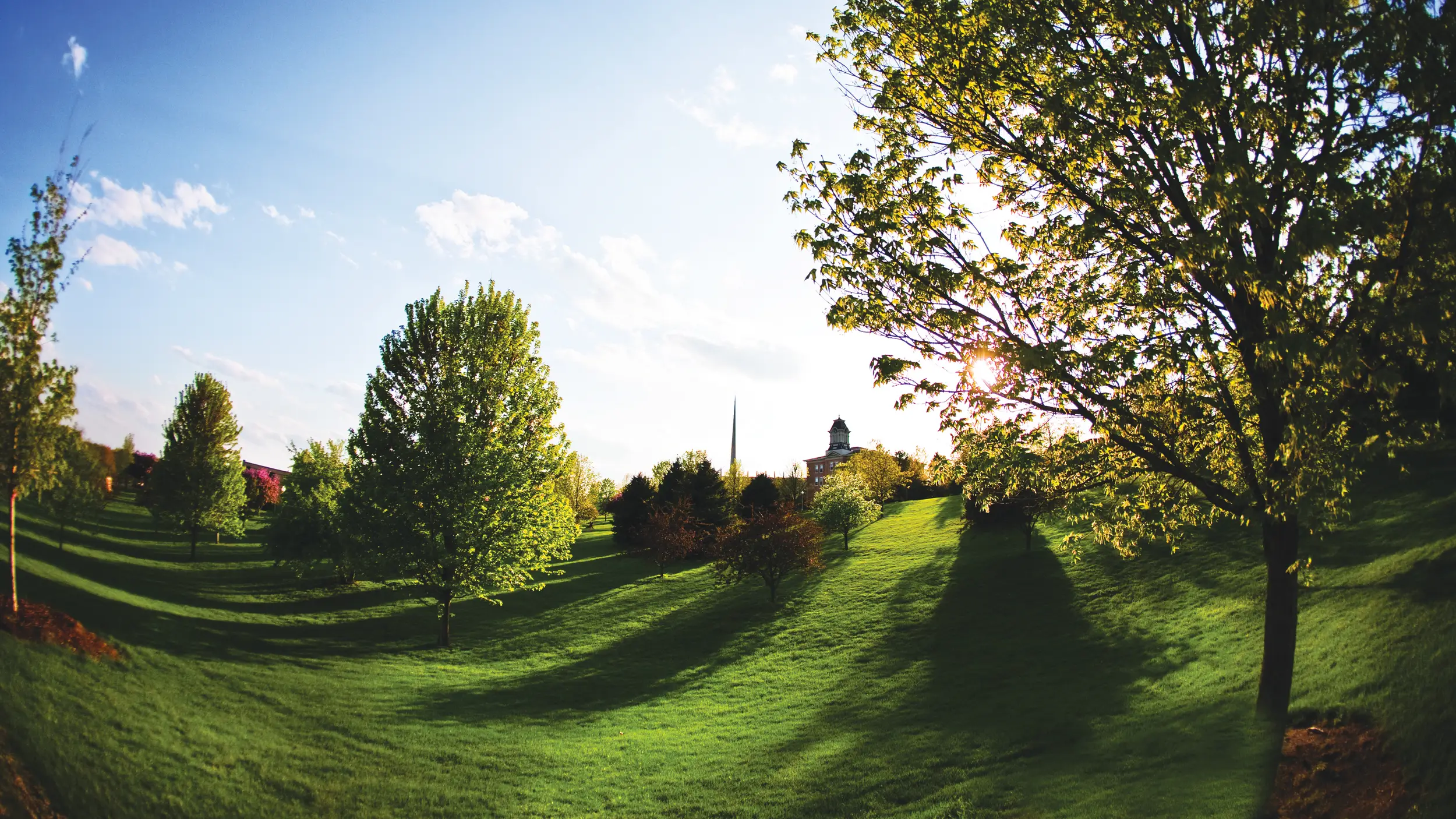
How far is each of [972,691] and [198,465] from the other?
50.0m

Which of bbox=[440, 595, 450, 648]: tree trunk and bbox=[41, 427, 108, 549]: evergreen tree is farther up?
bbox=[41, 427, 108, 549]: evergreen tree

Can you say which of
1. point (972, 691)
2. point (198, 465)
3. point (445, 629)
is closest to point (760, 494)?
point (445, 629)

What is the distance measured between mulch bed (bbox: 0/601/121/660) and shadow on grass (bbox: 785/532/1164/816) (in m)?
18.6

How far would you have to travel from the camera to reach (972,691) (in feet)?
63.0

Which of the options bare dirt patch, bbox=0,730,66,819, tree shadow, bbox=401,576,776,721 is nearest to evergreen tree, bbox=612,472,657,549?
tree shadow, bbox=401,576,776,721

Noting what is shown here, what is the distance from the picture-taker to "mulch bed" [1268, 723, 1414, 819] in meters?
9.19

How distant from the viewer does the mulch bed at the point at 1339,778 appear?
919cm

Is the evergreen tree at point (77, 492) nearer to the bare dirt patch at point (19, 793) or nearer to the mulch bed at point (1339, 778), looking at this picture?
the bare dirt patch at point (19, 793)

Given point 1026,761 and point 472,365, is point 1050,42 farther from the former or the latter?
point 472,365

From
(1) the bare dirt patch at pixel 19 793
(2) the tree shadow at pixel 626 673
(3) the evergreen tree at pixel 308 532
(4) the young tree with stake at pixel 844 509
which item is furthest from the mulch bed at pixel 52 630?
(4) the young tree with stake at pixel 844 509

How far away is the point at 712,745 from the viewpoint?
16.6 metres

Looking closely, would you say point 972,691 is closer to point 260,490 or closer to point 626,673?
point 626,673

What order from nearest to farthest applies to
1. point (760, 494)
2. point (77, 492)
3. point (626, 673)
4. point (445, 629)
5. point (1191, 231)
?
1. point (1191, 231)
2. point (626, 673)
3. point (445, 629)
4. point (77, 492)
5. point (760, 494)

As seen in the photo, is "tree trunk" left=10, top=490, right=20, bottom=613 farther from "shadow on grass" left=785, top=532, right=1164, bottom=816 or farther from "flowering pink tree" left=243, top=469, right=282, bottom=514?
"flowering pink tree" left=243, top=469, right=282, bottom=514
